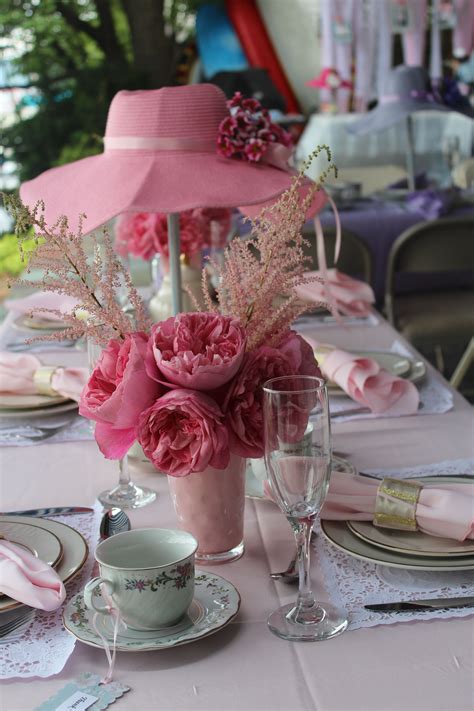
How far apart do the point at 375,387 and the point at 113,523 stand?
60 cm

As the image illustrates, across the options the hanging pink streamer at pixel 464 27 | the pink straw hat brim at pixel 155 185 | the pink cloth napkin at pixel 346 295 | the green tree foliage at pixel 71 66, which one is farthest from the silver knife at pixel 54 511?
the green tree foliage at pixel 71 66

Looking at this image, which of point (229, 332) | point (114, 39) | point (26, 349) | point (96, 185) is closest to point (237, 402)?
point (229, 332)

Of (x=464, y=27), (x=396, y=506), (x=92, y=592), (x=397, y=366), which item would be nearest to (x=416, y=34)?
(x=464, y=27)

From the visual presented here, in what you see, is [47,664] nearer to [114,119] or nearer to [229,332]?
[229,332]

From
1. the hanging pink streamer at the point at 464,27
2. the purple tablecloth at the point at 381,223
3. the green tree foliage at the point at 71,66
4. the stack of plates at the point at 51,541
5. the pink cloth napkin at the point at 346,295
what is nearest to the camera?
the stack of plates at the point at 51,541

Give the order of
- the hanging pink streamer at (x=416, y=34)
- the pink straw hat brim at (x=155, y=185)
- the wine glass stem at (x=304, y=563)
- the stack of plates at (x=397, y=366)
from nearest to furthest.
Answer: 1. the wine glass stem at (x=304, y=563)
2. the pink straw hat brim at (x=155, y=185)
3. the stack of plates at (x=397, y=366)
4. the hanging pink streamer at (x=416, y=34)

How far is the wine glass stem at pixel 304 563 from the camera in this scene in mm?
884

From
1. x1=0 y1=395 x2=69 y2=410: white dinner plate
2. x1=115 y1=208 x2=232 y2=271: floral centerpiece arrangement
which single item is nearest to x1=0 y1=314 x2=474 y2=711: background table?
x1=0 y1=395 x2=69 y2=410: white dinner plate

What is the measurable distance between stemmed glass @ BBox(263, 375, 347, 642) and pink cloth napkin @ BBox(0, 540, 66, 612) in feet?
0.66

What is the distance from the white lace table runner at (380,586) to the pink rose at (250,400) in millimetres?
148

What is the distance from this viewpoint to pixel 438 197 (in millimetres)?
3709

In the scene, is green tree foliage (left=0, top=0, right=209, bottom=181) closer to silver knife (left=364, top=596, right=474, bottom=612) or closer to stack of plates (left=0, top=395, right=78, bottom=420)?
stack of plates (left=0, top=395, right=78, bottom=420)

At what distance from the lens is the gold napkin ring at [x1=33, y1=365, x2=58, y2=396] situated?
5.21 feet

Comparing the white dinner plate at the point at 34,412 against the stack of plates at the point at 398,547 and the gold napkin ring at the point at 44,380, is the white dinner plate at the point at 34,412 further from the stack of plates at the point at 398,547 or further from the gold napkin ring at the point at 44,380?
the stack of plates at the point at 398,547
